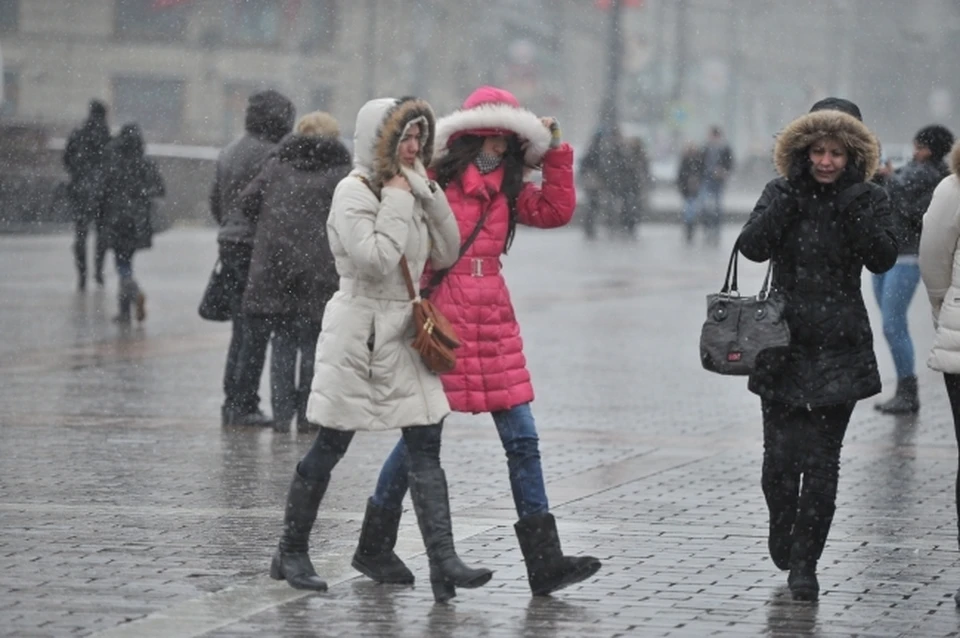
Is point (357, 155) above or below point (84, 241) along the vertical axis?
above

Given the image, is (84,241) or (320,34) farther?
(320,34)

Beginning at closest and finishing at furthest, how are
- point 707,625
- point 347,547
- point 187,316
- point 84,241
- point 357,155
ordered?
point 707,625
point 357,155
point 347,547
point 187,316
point 84,241

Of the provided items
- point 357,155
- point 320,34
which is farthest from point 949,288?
point 320,34

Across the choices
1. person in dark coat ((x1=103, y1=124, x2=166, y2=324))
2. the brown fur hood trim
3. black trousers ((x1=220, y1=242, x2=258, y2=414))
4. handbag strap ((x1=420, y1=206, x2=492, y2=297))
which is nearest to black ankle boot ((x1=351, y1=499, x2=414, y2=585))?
handbag strap ((x1=420, y1=206, x2=492, y2=297))

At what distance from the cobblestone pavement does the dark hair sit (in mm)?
1255

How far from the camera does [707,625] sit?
625 cm

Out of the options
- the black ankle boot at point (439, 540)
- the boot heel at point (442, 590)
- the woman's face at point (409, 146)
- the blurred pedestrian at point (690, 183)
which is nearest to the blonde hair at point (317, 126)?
the woman's face at point (409, 146)

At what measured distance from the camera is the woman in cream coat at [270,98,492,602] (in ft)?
21.5

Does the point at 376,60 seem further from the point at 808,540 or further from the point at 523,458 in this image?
the point at 808,540

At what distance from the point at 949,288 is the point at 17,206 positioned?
24302 millimetres

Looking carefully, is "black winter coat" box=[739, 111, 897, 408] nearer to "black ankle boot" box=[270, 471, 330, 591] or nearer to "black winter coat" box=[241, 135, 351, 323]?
"black ankle boot" box=[270, 471, 330, 591]

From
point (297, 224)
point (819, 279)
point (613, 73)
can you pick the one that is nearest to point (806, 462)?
point (819, 279)

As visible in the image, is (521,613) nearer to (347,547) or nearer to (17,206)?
(347,547)

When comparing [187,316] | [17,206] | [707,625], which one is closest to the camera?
[707,625]
